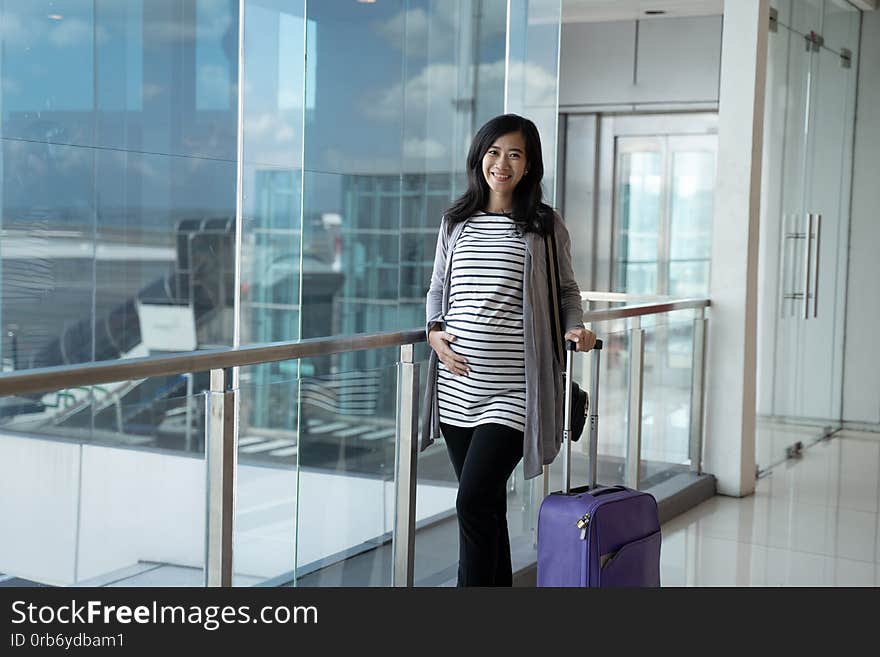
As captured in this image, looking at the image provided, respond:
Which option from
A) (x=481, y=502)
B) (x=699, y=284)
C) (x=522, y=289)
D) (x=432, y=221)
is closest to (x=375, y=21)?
(x=432, y=221)

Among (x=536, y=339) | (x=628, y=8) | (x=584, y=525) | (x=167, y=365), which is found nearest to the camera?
(x=167, y=365)

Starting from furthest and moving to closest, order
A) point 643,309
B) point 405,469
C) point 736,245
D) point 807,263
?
point 807,263 < point 736,245 < point 643,309 < point 405,469

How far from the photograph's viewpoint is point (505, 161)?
314 cm

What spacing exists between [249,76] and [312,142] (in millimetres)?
389

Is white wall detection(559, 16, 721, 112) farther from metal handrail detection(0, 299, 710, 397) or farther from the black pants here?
the black pants

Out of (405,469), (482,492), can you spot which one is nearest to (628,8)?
(405,469)

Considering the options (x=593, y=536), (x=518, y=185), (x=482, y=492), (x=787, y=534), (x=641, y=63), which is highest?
(x=641, y=63)

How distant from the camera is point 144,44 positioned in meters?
4.00

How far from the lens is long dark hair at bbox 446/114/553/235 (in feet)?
10.3

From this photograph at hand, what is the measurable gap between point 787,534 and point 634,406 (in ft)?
3.04

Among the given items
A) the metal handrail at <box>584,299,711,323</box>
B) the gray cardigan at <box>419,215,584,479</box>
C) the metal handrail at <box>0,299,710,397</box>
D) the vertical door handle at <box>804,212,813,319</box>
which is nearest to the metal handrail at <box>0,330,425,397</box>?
the metal handrail at <box>0,299,710,397</box>

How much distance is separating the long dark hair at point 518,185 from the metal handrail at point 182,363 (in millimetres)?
426

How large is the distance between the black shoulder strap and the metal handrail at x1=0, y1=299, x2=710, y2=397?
17.7 inches

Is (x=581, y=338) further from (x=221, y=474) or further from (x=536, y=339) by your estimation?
(x=221, y=474)
